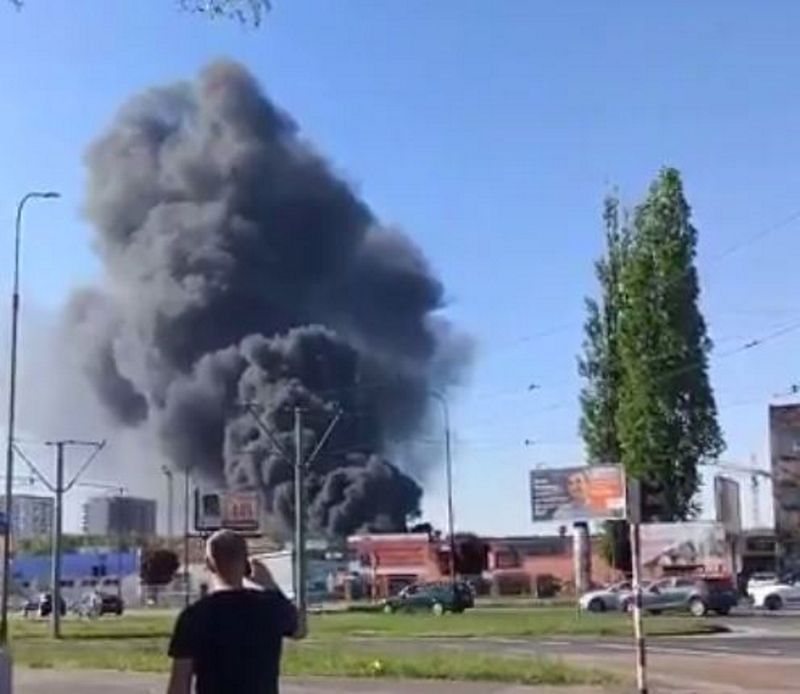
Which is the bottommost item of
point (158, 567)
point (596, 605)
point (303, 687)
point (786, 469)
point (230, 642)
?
point (303, 687)

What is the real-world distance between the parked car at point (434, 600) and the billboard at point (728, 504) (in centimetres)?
1384

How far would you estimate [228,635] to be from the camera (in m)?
6.05

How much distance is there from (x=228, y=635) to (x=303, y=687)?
17628mm

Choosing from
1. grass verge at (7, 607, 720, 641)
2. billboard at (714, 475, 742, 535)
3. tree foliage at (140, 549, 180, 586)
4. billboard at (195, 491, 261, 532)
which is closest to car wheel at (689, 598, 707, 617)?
grass verge at (7, 607, 720, 641)

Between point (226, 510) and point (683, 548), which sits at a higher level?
point (226, 510)

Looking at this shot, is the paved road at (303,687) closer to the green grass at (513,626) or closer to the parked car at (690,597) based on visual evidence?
the green grass at (513,626)

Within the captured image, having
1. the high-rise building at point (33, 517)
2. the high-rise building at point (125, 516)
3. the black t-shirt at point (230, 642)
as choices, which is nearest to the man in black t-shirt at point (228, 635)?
the black t-shirt at point (230, 642)

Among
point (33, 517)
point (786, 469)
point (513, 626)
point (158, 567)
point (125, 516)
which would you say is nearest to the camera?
point (513, 626)

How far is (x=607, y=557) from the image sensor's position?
78438 mm

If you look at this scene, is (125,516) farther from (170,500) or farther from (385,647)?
(385,647)

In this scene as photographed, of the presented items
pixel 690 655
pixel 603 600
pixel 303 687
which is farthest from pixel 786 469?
pixel 303 687

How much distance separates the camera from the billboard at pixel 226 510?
94312 millimetres

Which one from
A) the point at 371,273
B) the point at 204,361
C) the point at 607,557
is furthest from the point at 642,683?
the point at 371,273

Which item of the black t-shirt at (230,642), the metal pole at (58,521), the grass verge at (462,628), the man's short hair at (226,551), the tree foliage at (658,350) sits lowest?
the grass verge at (462,628)
